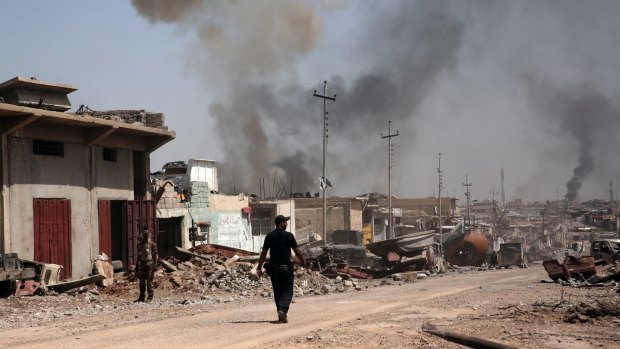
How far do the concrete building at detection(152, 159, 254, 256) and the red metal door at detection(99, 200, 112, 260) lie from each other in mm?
2895

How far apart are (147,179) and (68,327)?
14382 millimetres

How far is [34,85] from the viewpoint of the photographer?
20531 mm

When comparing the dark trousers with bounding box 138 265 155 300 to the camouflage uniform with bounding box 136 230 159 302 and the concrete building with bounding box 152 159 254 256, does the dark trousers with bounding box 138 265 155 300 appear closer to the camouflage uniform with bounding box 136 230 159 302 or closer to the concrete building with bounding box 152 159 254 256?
the camouflage uniform with bounding box 136 230 159 302

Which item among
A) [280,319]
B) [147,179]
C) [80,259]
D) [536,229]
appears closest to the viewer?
[280,319]

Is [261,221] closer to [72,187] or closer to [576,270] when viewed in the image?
[72,187]

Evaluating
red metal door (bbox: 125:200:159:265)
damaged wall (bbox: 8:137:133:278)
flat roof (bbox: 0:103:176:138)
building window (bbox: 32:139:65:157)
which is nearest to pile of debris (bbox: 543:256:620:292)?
red metal door (bbox: 125:200:159:265)

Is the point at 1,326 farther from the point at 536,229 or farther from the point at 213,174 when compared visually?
the point at 536,229

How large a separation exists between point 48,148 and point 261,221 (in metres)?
21.1

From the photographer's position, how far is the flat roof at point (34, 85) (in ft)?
65.7

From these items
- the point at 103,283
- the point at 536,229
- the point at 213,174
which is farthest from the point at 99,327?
the point at 536,229

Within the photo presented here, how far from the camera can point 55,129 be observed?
20391 millimetres

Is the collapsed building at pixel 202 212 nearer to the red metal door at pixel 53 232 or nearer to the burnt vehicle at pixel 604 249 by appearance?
the red metal door at pixel 53 232

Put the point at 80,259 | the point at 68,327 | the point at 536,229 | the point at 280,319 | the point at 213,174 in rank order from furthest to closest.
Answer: the point at 536,229 → the point at 213,174 → the point at 80,259 → the point at 68,327 → the point at 280,319

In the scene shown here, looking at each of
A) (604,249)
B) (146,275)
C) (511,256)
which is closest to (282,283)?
(146,275)
